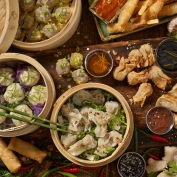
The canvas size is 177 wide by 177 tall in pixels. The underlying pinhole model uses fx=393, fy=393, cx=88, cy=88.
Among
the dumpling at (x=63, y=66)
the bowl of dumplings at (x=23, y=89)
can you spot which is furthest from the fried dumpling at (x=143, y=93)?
the bowl of dumplings at (x=23, y=89)

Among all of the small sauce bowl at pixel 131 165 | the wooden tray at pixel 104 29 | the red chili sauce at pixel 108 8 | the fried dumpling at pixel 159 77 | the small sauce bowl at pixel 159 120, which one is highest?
the red chili sauce at pixel 108 8

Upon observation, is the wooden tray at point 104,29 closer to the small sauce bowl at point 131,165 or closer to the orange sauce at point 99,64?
the orange sauce at point 99,64

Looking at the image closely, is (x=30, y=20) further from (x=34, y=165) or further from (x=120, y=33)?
(x=34, y=165)

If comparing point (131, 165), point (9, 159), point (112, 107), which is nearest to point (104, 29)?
point (112, 107)

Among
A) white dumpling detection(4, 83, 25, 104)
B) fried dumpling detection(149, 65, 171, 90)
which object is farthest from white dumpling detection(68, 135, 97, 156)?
fried dumpling detection(149, 65, 171, 90)

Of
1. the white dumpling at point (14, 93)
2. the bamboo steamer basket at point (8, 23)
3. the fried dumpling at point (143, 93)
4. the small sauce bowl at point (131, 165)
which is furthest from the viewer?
the small sauce bowl at point (131, 165)

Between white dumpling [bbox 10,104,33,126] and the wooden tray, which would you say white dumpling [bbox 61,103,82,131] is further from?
the wooden tray

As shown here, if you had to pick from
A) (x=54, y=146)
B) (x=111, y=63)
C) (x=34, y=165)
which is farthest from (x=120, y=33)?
(x=34, y=165)
